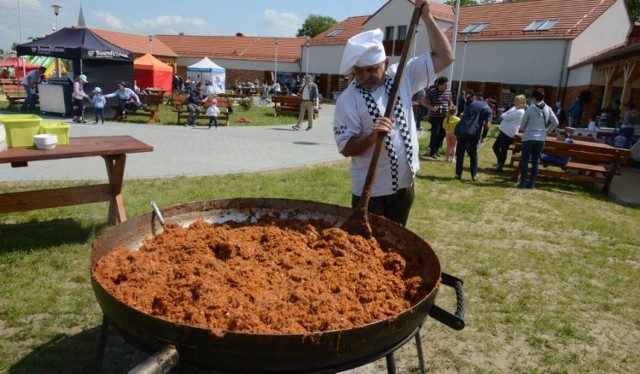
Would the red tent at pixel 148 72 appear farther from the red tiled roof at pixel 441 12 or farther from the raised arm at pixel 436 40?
the raised arm at pixel 436 40

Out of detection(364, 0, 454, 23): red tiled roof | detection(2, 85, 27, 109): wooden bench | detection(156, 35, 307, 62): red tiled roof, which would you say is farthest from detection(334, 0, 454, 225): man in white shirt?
detection(156, 35, 307, 62): red tiled roof

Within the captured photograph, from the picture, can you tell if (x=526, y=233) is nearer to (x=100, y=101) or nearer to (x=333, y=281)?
(x=333, y=281)

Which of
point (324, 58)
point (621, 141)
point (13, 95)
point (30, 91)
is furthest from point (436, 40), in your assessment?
point (324, 58)

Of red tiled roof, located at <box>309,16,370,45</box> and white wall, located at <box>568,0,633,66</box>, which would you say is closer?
white wall, located at <box>568,0,633,66</box>

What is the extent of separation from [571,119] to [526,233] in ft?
53.2

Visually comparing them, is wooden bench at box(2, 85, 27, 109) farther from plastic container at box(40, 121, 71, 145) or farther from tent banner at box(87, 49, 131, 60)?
plastic container at box(40, 121, 71, 145)

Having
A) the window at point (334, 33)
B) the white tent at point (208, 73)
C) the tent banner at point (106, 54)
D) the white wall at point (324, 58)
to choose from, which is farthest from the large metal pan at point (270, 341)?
the window at point (334, 33)

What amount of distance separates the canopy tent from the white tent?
13.6m

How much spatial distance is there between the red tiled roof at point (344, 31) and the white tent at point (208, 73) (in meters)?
10.5

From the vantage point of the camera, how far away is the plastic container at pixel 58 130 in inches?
175

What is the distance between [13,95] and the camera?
83.2 ft

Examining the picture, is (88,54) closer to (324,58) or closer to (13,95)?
(13,95)

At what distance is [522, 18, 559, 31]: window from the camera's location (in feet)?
82.6

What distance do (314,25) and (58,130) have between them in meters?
76.4
